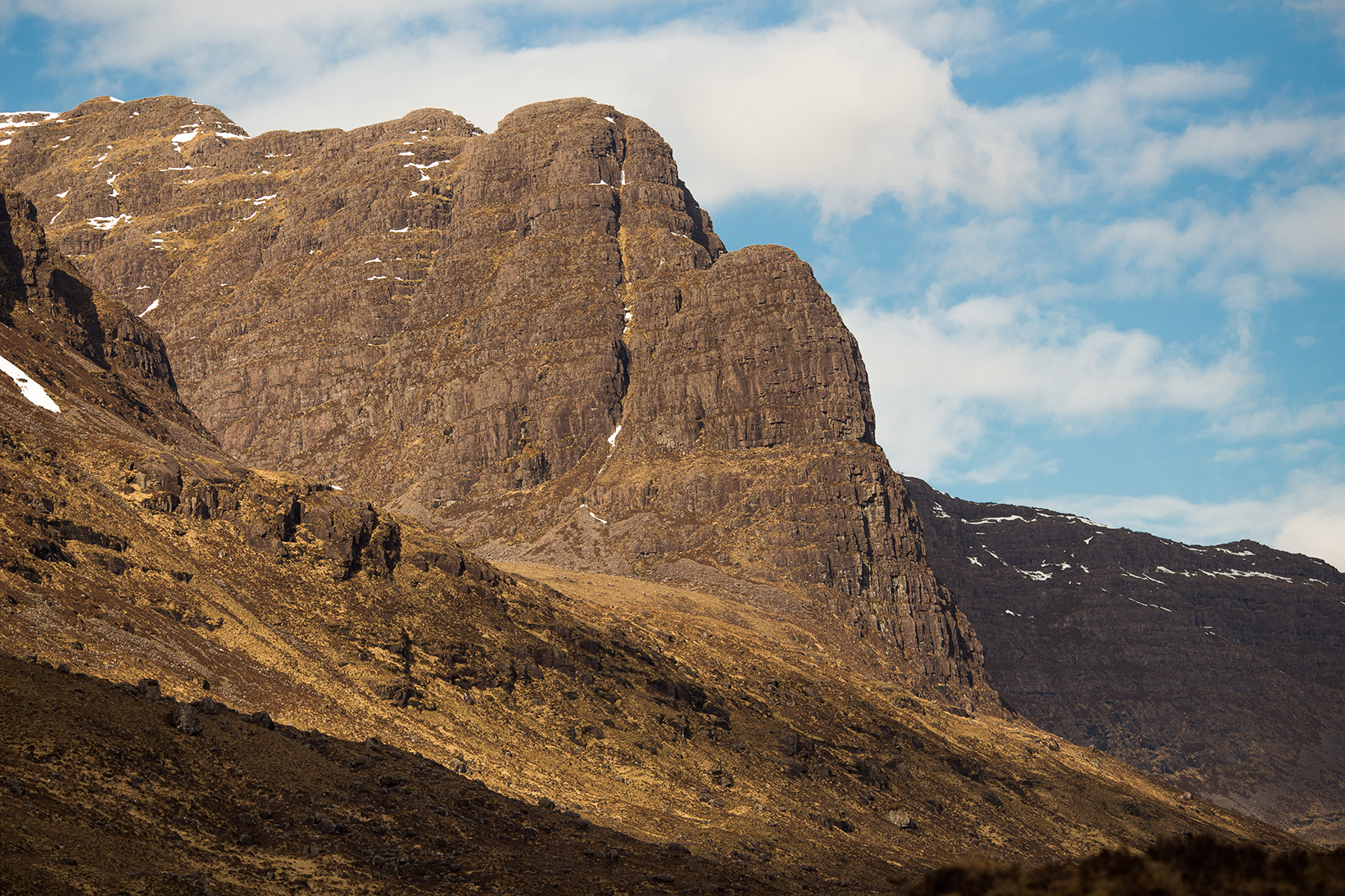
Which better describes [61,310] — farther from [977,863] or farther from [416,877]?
[977,863]

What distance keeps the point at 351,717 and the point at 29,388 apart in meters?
56.2

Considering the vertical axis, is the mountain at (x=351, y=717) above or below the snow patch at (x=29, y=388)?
below

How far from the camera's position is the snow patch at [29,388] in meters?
120

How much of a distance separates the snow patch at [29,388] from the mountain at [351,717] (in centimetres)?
45

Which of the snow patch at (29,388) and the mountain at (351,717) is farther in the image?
the snow patch at (29,388)

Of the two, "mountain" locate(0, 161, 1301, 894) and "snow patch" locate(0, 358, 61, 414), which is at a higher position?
"snow patch" locate(0, 358, 61, 414)

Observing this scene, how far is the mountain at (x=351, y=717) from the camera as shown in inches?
2432

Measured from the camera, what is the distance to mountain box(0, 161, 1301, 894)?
61.8 m

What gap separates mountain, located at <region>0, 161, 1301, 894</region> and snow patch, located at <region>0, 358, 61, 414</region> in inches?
17.7

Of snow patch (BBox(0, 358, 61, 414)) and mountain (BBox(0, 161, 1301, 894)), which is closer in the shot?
mountain (BBox(0, 161, 1301, 894))

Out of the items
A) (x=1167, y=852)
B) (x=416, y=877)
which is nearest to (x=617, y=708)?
(x=416, y=877)

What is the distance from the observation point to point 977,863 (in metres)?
30.8

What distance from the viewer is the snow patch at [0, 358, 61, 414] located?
11956 centimetres

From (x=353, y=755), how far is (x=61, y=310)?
11418 centimetres
